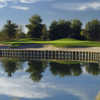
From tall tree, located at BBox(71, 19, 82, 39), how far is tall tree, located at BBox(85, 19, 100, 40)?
4059 millimetres

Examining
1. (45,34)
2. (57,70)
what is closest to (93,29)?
(45,34)

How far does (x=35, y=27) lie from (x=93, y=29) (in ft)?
93.6

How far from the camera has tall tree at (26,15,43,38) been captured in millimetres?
104875

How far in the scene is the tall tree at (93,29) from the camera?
105 meters

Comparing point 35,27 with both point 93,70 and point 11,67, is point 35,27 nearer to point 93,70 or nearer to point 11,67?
point 11,67

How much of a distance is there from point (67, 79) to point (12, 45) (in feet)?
159

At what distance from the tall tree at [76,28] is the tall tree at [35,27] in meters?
16.1

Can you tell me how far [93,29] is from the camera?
A: 4161 inches

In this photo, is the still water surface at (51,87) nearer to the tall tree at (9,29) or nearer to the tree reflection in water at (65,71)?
the tree reflection in water at (65,71)

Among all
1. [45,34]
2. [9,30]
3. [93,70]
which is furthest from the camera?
[45,34]

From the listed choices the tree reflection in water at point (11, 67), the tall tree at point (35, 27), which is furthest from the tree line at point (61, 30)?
the tree reflection in water at point (11, 67)

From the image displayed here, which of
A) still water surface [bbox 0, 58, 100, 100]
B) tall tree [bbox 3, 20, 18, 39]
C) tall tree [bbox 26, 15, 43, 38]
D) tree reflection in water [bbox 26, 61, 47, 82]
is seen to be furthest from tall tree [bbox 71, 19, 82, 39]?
still water surface [bbox 0, 58, 100, 100]

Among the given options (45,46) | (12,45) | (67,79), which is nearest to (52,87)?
(67,79)

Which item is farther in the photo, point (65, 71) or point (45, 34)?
point (45, 34)
